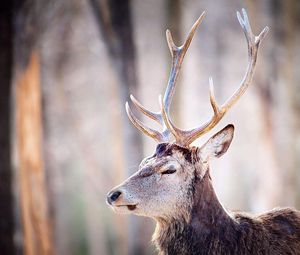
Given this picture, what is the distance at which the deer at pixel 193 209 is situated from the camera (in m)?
5.05

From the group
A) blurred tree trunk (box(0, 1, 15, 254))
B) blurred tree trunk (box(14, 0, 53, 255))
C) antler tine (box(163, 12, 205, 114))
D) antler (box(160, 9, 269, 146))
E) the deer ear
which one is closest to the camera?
the deer ear

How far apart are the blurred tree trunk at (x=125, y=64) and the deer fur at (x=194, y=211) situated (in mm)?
4650

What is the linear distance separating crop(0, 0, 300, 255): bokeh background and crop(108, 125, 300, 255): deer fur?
11.4ft

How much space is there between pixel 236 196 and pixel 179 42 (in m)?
11.1

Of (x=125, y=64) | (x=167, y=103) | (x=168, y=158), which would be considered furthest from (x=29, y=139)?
(x=168, y=158)

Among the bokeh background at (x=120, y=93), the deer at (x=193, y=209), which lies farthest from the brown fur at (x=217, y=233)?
the bokeh background at (x=120, y=93)

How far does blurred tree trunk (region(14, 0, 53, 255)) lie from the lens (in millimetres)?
9688

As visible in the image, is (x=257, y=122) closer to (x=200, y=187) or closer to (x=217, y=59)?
(x=217, y=59)

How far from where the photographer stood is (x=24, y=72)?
1002cm

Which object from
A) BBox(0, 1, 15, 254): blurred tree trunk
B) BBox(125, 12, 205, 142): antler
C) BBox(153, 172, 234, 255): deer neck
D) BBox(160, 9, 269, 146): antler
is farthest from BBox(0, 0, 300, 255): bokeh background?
BBox(153, 172, 234, 255): deer neck

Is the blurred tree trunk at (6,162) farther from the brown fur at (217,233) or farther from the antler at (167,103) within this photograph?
the brown fur at (217,233)

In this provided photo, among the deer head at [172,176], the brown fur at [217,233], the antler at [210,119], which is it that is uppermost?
the antler at [210,119]

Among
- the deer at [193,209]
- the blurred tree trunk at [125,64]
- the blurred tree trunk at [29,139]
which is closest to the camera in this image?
the deer at [193,209]

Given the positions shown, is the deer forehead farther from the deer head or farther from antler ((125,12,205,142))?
antler ((125,12,205,142))
